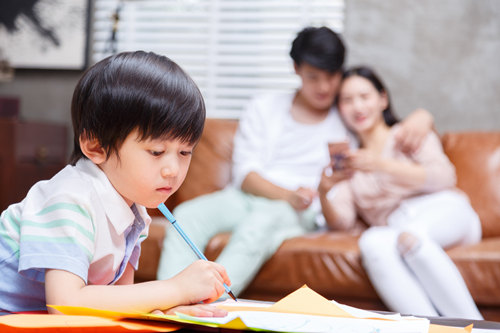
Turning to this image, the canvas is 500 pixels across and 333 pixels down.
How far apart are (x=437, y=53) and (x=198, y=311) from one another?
250cm

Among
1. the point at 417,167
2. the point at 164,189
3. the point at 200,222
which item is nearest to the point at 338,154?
the point at 417,167

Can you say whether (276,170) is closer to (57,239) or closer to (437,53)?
(437,53)

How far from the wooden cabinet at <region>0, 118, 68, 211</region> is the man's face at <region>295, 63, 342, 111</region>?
4.75 feet

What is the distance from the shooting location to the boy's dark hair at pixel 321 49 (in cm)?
218

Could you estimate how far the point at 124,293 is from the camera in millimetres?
618

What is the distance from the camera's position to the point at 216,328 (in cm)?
55

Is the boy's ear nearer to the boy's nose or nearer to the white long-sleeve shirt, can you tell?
the boy's nose

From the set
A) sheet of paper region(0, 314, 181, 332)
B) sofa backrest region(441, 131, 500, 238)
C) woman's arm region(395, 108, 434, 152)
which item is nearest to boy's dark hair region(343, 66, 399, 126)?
woman's arm region(395, 108, 434, 152)

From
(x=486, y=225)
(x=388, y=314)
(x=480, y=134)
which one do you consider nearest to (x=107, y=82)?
(x=388, y=314)

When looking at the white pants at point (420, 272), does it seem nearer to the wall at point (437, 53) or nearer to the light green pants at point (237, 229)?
the light green pants at point (237, 229)

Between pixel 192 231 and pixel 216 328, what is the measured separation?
141cm

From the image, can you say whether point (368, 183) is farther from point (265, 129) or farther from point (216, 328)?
point (216, 328)

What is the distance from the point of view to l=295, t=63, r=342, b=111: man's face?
222 cm

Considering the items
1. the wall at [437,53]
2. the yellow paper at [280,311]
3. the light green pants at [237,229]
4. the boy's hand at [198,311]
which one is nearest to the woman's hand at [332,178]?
the light green pants at [237,229]
